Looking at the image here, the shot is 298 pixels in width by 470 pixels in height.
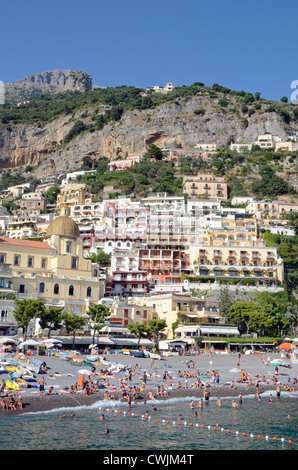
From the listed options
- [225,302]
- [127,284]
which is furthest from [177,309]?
[127,284]

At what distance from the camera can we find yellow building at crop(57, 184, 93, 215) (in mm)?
127750

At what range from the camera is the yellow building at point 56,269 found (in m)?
63.7

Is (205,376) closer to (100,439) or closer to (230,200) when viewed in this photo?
(100,439)

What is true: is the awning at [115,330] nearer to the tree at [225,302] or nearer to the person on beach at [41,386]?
the tree at [225,302]

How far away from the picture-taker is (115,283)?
84562mm

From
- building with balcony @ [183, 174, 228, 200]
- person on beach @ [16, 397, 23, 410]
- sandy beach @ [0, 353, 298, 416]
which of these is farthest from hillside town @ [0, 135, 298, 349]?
person on beach @ [16, 397, 23, 410]

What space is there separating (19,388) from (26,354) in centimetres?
1178

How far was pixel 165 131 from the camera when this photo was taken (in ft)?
537

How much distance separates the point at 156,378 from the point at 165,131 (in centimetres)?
12732

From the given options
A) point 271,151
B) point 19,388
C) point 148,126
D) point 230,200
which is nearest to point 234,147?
point 271,151

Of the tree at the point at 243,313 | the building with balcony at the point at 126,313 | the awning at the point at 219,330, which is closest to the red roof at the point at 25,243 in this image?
the building with balcony at the point at 126,313

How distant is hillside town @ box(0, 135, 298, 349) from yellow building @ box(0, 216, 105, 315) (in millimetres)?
131

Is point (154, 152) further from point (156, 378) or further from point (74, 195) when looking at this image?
point (156, 378)

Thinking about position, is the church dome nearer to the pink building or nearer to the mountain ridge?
the pink building
